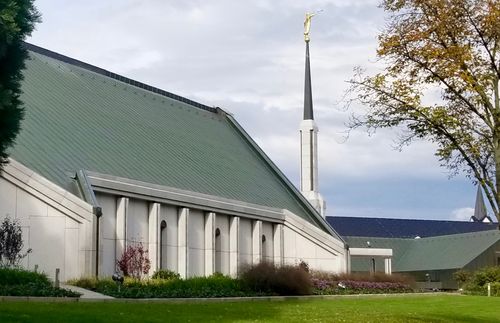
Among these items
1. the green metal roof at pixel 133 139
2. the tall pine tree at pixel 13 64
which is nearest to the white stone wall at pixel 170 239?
the green metal roof at pixel 133 139

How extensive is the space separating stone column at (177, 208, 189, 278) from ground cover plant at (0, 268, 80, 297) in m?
10.8

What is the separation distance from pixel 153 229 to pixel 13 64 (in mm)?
20843

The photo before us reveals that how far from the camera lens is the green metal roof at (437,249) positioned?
64062mm

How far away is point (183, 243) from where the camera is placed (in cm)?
3659

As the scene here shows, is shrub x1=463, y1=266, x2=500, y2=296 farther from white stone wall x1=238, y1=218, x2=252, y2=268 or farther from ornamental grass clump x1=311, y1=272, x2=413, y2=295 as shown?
white stone wall x1=238, y1=218, x2=252, y2=268

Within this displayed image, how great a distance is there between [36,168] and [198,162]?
43.5 ft

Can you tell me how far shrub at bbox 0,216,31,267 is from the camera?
28891mm

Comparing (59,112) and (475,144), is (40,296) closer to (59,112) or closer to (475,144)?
(475,144)

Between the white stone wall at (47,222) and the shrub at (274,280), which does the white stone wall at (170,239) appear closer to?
the shrub at (274,280)

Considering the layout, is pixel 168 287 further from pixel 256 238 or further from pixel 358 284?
pixel 256 238

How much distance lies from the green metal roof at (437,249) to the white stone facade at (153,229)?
21.0 metres

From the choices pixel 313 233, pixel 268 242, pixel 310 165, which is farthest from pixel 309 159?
pixel 268 242

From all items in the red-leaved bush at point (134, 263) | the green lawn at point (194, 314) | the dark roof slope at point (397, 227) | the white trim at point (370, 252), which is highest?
the dark roof slope at point (397, 227)

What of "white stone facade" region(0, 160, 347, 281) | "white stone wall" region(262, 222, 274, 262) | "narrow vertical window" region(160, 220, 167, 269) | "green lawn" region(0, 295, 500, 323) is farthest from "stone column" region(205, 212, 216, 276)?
"green lawn" region(0, 295, 500, 323)
